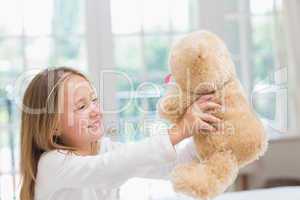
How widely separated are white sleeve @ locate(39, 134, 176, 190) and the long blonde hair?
56mm

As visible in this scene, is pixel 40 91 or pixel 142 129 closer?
pixel 40 91

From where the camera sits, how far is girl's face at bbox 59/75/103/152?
111 cm

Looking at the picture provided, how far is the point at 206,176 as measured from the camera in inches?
37.2

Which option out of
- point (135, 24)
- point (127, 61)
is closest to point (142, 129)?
point (127, 61)

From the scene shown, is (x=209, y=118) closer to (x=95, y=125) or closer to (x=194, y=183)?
(x=194, y=183)

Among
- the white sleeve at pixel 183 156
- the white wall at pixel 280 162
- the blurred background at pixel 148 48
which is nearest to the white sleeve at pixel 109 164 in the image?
the white sleeve at pixel 183 156

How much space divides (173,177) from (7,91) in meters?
1.09

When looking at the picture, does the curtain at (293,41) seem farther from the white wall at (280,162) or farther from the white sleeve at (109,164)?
the white sleeve at (109,164)

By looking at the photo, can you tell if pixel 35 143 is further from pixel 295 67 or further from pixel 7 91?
pixel 295 67

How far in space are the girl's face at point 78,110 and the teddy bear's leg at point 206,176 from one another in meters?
0.25

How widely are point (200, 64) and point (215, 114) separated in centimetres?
10

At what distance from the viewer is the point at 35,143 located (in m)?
1.15

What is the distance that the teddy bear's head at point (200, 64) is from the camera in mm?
953

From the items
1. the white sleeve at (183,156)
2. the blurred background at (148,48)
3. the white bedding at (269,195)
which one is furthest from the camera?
the blurred background at (148,48)
